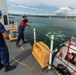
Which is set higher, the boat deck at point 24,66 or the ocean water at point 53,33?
the boat deck at point 24,66

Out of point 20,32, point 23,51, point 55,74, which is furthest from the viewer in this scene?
point 20,32

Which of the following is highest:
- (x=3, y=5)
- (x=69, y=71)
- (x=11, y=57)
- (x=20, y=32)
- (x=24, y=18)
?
(x=3, y=5)

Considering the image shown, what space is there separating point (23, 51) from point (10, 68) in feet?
4.04

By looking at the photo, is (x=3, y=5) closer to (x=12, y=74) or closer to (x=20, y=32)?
(x=20, y=32)

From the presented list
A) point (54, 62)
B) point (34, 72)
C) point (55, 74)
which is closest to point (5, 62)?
point (34, 72)

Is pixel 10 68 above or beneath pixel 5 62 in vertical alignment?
beneath

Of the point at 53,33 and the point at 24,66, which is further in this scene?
the point at 53,33

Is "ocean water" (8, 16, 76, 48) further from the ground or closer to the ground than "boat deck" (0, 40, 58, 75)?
closer to the ground

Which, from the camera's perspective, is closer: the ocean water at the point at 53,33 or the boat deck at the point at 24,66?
the boat deck at the point at 24,66

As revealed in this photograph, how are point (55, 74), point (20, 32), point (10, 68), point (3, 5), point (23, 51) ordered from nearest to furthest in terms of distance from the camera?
point (55, 74) < point (10, 68) < point (23, 51) < point (20, 32) < point (3, 5)

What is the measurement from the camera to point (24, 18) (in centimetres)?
393

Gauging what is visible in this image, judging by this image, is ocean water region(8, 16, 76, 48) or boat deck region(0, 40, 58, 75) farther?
ocean water region(8, 16, 76, 48)

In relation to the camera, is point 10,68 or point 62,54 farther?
point 62,54

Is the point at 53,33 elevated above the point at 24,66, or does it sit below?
below
